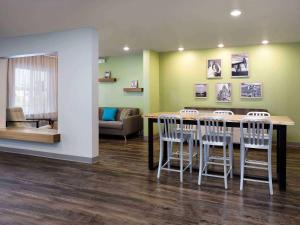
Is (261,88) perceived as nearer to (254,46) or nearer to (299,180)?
(254,46)

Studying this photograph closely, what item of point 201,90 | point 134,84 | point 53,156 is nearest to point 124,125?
point 134,84

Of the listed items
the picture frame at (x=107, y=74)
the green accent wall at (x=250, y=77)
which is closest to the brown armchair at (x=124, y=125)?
the green accent wall at (x=250, y=77)

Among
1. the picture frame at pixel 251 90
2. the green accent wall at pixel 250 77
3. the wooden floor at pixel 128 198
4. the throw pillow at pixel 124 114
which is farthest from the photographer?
the throw pillow at pixel 124 114

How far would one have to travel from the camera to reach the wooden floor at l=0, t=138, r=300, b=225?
269cm

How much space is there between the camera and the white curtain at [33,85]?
24.6ft

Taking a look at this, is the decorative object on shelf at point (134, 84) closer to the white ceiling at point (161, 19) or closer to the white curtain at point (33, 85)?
the white ceiling at point (161, 19)

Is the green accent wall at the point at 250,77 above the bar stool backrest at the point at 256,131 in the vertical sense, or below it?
above

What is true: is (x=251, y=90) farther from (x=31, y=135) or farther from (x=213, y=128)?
(x=31, y=135)

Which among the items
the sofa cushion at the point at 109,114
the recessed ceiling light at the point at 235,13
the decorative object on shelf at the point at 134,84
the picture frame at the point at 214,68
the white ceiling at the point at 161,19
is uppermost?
the white ceiling at the point at 161,19

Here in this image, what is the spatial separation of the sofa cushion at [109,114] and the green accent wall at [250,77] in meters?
1.54

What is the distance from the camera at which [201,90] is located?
7.27 m

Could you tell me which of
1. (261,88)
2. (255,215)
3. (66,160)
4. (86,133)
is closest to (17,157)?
(66,160)

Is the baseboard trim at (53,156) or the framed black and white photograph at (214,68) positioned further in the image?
the framed black and white photograph at (214,68)

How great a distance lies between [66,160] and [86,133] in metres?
0.71
